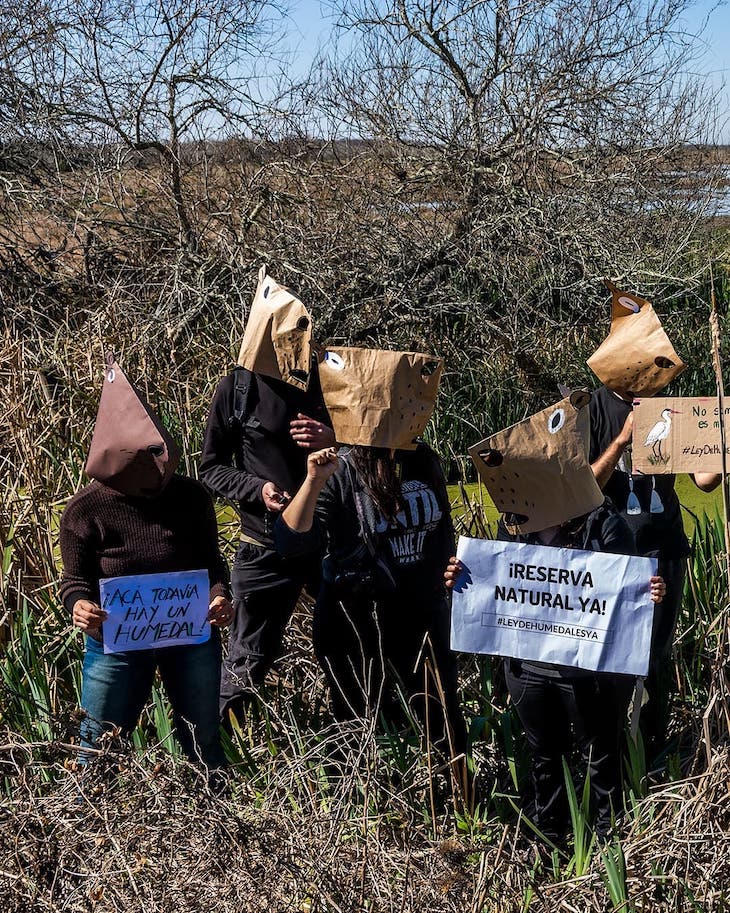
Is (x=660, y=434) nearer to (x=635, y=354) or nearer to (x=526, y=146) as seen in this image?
(x=635, y=354)

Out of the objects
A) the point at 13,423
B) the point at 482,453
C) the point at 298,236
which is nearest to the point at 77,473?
the point at 13,423

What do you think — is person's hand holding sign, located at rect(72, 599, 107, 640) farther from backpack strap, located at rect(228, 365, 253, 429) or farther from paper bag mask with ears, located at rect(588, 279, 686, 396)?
paper bag mask with ears, located at rect(588, 279, 686, 396)

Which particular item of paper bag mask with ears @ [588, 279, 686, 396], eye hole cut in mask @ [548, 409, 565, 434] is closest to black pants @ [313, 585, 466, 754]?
eye hole cut in mask @ [548, 409, 565, 434]

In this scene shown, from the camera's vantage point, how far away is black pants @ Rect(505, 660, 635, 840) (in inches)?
104

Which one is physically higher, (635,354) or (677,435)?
(635,354)

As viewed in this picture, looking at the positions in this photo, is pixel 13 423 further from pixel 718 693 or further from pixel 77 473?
pixel 718 693

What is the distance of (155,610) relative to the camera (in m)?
2.68

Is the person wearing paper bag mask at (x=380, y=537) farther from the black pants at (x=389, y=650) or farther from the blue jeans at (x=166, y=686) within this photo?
the blue jeans at (x=166, y=686)

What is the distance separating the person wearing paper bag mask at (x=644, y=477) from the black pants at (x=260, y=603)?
0.98 m

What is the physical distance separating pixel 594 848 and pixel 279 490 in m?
1.38

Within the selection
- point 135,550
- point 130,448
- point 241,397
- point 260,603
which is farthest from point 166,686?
point 241,397

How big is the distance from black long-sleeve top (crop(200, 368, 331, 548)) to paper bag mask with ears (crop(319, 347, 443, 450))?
2.36 feet

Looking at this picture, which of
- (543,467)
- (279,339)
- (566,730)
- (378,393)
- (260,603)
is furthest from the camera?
(260,603)

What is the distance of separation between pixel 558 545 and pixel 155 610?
103cm
